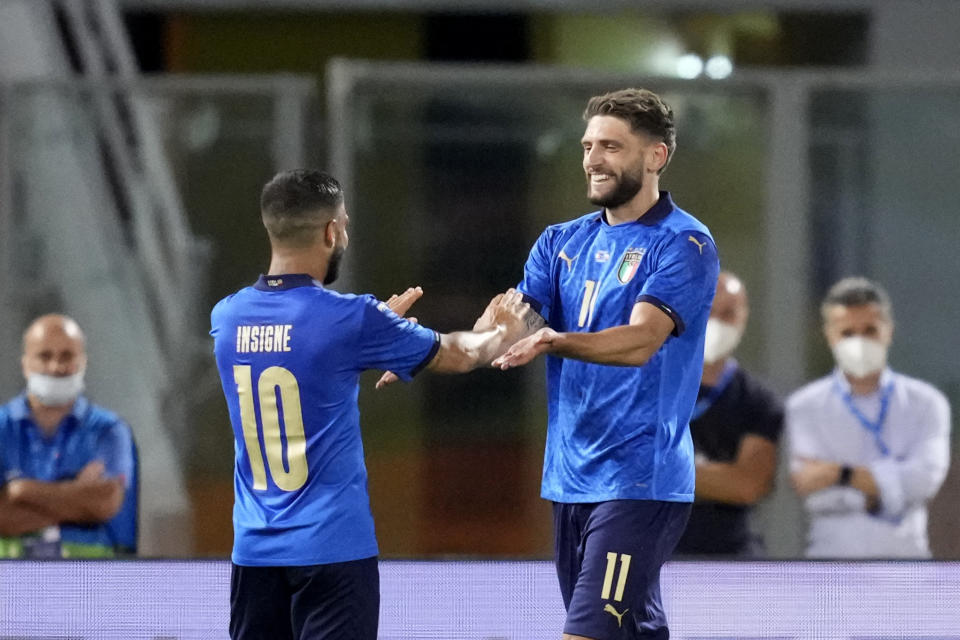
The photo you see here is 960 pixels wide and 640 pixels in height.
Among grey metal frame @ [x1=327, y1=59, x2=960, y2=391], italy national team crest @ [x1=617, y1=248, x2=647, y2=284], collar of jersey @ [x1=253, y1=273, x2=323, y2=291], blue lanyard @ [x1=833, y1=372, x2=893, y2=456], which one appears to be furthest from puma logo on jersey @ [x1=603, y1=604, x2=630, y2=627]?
grey metal frame @ [x1=327, y1=59, x2=960, y2=391]

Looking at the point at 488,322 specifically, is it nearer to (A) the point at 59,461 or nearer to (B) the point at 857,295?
(A) the point at 59,461

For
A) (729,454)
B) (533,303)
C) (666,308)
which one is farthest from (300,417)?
(729,454)

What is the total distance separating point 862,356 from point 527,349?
10.0 feet

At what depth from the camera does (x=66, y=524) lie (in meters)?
5.30

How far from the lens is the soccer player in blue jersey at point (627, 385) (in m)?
3.28

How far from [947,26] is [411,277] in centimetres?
284

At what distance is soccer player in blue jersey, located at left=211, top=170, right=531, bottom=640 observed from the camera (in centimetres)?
304

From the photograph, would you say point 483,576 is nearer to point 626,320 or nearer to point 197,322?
point 626,320

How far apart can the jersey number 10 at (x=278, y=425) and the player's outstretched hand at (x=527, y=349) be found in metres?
0.44

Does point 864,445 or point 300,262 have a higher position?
point 300,262

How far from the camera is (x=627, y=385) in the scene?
3348 millimetres

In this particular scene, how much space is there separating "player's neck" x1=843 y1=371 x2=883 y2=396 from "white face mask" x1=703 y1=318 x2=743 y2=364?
19.3 inches

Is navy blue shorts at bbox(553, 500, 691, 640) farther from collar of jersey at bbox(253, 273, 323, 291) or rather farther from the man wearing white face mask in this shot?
the man wearing white face mask

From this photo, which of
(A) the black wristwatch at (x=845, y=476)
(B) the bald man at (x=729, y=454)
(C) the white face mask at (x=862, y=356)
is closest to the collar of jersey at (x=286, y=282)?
(B) the bald man at (x=729, y=454)
